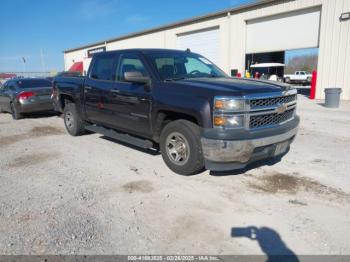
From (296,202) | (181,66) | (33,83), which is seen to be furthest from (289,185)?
(33,83)

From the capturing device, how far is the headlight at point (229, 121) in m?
3.94

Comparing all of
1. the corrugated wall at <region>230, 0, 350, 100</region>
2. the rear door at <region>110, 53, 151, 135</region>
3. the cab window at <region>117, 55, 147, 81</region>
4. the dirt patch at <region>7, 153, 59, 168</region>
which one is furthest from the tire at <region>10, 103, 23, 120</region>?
the corrugated wall at <region>230, 0, 350, 100</region>

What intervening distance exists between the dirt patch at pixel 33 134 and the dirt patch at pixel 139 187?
432cm

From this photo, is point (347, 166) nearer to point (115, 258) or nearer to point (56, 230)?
point (115, 258)

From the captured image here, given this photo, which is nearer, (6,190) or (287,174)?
(6,190)

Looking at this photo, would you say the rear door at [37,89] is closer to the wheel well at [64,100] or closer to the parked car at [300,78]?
the wheel well at [64,100]

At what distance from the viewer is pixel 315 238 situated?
3.00 metres

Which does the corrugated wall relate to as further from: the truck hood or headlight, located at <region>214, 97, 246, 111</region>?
headlight, located at <region>214, 97, 246, 111</region>

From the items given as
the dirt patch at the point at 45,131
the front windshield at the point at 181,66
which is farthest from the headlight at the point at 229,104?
the dirt patch at the point at 45,131

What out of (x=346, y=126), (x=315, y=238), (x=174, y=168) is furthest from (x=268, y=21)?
(x=315, y=238)

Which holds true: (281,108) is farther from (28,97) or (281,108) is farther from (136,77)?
(28,97)

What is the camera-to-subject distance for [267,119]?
14.1 ft

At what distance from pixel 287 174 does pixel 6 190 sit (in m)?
4.24

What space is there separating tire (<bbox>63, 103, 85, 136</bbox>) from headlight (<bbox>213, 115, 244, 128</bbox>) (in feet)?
14.4
